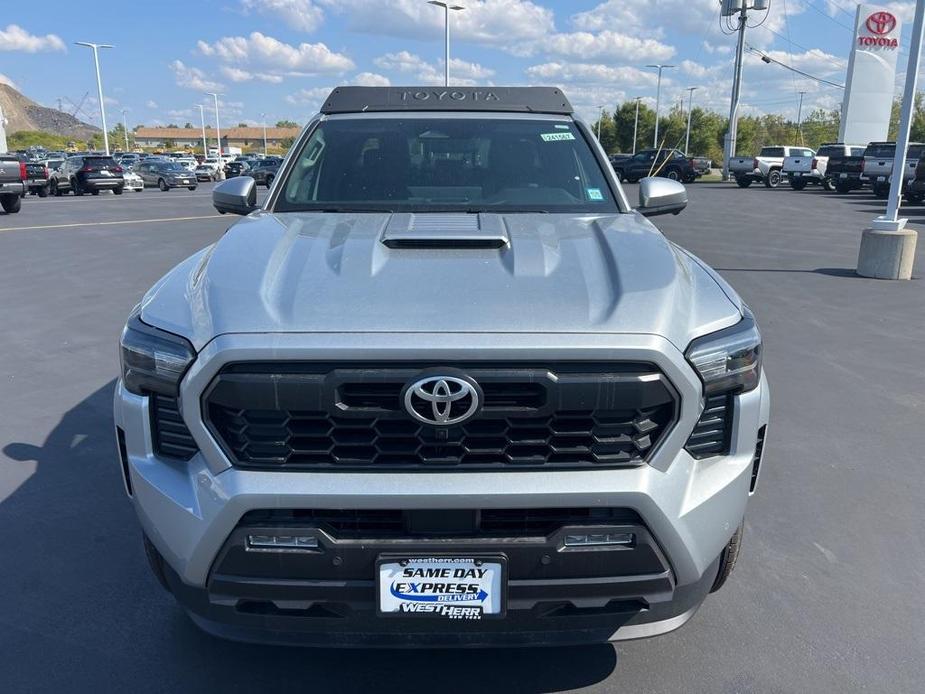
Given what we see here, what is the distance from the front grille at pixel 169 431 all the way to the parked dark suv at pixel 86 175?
3203 centimetres

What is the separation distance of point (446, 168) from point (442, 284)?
61.3 inches

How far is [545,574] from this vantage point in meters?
2.05

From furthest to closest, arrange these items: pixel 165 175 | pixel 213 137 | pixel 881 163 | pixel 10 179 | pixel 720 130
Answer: pixel 213 137 < pixel 720 130 < pixel 165 175 < pixel 881 163 < pixel 10 179

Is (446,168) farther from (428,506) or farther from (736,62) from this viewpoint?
(736,62)

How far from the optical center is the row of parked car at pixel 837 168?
24.1 meters

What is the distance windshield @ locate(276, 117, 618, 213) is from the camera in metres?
3.50

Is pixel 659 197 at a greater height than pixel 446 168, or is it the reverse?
pixel 446 168

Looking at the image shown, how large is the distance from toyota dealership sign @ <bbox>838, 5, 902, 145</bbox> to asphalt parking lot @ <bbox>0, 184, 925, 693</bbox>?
3725cm

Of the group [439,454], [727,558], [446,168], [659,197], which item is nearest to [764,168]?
[659,197]

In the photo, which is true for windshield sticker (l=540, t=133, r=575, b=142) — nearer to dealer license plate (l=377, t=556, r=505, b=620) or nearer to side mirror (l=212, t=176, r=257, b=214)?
side mirror (l=212, t=176, r=257, b=214)

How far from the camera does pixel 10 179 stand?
18656mm

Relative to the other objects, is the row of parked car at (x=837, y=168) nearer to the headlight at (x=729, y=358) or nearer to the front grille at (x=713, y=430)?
the headlight at (x=729, y=358)

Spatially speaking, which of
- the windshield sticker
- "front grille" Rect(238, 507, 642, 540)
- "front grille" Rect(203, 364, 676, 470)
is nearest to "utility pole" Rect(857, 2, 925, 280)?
the windshield sticker

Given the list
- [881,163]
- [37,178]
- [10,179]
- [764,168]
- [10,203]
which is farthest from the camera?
[764,168]
